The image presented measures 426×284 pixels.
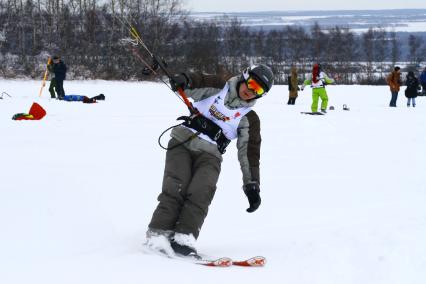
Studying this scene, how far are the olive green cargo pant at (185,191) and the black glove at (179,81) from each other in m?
0.43

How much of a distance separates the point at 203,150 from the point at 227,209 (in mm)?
1484

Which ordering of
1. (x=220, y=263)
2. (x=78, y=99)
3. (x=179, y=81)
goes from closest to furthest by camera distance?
(x=220, y=263) < (x=179, y=81) < (x=78, y=99)

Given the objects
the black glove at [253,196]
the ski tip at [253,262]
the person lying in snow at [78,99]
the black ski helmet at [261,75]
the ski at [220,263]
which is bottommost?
the person lying in snow at [78,99]

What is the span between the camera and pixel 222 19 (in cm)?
7088

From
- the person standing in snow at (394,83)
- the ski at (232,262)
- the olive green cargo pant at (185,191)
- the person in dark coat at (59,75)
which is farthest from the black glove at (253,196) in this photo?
the person standing in snow at (394,83)

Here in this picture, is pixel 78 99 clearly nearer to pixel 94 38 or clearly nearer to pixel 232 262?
pixel 232 262

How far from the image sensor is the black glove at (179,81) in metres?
3.88

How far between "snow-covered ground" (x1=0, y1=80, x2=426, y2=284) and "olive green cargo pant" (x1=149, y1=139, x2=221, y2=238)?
0.92 ft

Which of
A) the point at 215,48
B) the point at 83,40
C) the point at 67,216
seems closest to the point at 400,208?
the point at 67,216

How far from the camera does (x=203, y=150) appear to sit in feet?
13.3

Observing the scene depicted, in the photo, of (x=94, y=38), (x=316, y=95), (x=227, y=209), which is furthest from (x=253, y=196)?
(x=94, y=38)

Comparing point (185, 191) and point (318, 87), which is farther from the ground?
point (185, 191)

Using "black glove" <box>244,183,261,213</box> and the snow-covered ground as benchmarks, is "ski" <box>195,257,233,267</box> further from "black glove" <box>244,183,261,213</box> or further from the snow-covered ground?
"black glove" <box>244,183,261,213</box>

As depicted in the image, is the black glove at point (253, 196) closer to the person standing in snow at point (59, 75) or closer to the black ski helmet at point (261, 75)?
the black ski helmet at point (261, 75)
